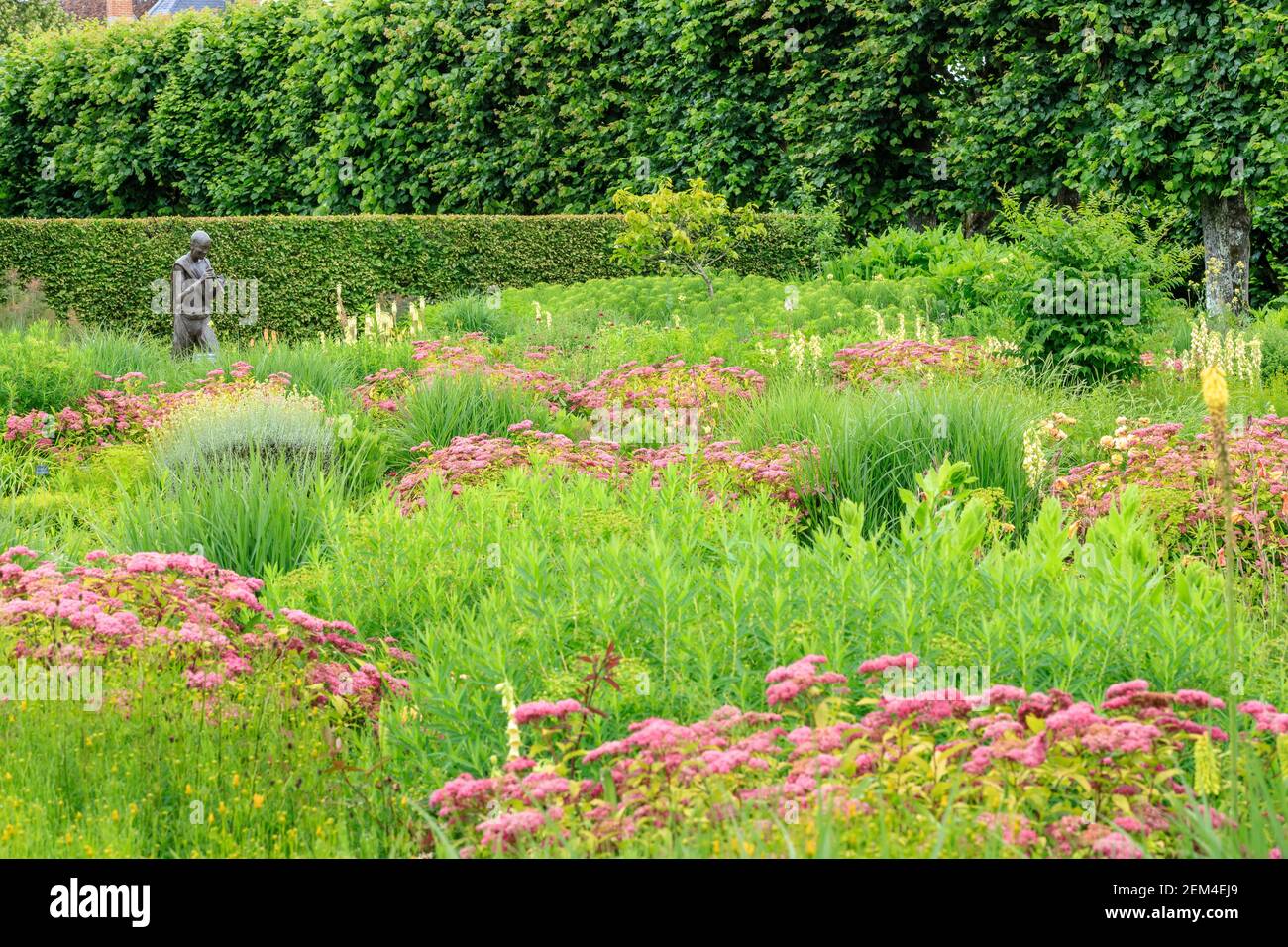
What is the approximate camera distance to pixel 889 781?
9.18 feet

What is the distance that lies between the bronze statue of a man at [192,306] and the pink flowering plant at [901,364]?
6.30m

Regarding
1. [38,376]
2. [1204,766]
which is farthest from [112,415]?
[1204,766]

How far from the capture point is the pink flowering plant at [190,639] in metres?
4.10

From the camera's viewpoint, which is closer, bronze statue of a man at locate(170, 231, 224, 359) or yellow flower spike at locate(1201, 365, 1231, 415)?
yellow flower spike at locate(1201, 365, 1231, 415)

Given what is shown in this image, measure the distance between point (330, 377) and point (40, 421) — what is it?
209cm

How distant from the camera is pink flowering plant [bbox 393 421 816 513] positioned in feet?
20.5

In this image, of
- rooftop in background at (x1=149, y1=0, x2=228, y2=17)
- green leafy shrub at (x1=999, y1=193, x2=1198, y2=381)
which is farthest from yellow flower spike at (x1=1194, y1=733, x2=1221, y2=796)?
rooftop in background at (x1=149, y1=0, x2=228, y2=17)

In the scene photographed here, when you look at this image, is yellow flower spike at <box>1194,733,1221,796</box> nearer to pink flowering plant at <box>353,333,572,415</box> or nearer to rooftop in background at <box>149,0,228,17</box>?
pink flowering plant at <box>353,333,572,415</box>

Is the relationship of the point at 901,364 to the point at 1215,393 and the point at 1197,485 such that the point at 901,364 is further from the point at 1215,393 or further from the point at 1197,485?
the point at 1215,393

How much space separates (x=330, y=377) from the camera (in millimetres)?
10008

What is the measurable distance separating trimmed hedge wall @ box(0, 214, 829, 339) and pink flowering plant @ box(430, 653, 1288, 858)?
15.3 m

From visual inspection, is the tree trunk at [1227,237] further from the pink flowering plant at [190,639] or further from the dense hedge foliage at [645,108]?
the pink flowering plant at [190,639]
